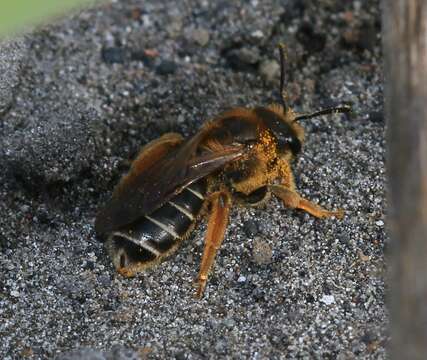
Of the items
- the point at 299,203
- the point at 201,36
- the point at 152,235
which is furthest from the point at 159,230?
the point at 201,36

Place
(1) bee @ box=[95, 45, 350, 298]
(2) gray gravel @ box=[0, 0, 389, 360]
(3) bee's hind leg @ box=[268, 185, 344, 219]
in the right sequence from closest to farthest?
(2) gray gravel @ box=[0, 0, 389, 360] → (1) bee @ box=[95, 45, 350, 298] → (3) bee's hind leg @ box=[268, 185, 344, 219]

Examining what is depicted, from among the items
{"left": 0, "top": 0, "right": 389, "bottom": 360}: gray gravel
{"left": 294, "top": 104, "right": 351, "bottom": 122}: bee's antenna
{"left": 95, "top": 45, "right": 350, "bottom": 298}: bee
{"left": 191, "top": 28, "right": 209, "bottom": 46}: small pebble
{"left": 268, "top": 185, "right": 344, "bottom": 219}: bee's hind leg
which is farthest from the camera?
{"left": 191, "top": 28, "right": 209, "bottom": 46}: small pebble

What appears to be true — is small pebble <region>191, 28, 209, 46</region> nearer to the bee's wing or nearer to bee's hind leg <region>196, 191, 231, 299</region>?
the bee's wing

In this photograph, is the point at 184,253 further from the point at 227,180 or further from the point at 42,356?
the point at 42,356

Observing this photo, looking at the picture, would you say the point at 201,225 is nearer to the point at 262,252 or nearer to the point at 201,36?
the point at 262,252

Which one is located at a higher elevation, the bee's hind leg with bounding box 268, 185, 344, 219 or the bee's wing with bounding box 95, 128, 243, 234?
the bee's wing with bounding box 95, 128, 243, 234

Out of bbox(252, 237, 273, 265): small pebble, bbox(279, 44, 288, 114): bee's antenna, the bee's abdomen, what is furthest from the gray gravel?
bbox(279, 44, 288, 114): bee's antenna

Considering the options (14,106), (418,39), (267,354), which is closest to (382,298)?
(267,354)

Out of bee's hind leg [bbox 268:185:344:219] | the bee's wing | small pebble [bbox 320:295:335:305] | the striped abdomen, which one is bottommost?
small pebble [bbox 320:295:335:305]
